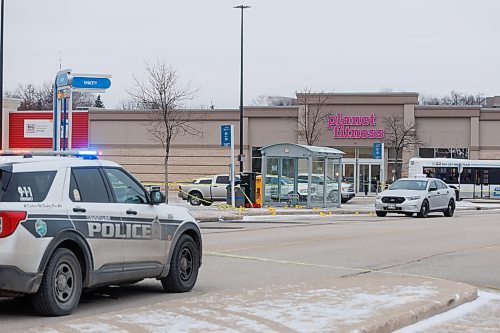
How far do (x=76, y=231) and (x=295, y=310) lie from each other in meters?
2.56

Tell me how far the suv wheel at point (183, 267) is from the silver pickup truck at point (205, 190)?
3054 centimetres

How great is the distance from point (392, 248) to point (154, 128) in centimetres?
4271

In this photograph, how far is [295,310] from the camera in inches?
363

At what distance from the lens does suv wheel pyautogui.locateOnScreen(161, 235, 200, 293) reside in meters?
11.1

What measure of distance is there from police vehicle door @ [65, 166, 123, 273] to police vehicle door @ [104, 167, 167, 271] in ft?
0.53

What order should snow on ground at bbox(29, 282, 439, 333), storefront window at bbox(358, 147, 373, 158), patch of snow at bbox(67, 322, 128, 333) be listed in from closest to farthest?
1. patch of snow at bbox(67, 322, 128, 333)
2. snow on ground at bbox(29, 282, 439, 333)
3. storefront window at bbox(358, 147, 373, 158)

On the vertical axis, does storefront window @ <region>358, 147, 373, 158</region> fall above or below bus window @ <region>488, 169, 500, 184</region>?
above

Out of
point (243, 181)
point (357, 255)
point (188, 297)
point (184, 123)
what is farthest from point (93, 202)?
point (184, 123)

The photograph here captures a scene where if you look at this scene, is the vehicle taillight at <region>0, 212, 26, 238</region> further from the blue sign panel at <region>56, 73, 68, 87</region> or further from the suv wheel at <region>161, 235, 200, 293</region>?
the blue sign panel at <region>56, 73, 68, 87</region>

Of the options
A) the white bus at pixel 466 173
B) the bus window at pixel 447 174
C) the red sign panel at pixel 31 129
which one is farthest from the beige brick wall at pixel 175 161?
the bus window at pixel 447 174

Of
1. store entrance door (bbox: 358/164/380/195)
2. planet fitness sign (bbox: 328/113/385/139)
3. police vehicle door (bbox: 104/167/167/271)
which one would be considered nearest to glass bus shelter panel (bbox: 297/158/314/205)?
planet fitness sign (bbox: 328/113/385/139)

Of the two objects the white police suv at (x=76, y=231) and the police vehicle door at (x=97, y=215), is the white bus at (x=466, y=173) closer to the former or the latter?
the white police suv at (x=76, y=231)

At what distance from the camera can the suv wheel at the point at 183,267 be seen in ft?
36.3

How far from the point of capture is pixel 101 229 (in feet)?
31.3
